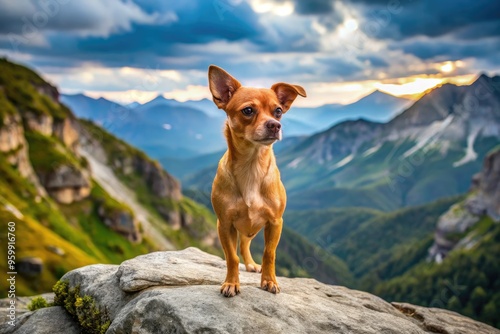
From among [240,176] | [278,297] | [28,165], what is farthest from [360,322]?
[28,165]

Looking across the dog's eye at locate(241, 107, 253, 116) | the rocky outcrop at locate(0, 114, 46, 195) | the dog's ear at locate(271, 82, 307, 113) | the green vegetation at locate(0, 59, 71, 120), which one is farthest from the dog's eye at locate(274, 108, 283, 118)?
the green vegetation at locate(0, 59, 71, 120)

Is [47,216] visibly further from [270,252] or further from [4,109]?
[270,252]

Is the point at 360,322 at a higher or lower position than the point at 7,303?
higher

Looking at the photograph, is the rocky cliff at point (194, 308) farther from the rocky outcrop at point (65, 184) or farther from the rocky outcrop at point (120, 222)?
the rocky outcrop at point (120, 222)

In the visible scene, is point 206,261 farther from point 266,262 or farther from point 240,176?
point 240,176

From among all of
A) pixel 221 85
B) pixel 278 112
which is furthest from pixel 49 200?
pixel 278 112

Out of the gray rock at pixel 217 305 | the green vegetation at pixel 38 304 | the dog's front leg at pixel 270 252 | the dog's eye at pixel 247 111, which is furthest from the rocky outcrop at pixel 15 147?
the dog's eye at pixel 247 111

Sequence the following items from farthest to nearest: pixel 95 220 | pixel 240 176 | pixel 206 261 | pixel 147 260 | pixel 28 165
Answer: pixel 95 220 → pixel 28 165 → pixel 206 261 → pixel 147 260 → pixel 240 176
